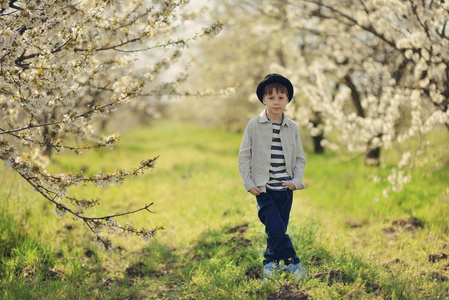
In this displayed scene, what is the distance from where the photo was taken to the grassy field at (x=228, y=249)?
10.8 ft

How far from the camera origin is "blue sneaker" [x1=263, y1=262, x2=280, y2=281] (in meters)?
3.29

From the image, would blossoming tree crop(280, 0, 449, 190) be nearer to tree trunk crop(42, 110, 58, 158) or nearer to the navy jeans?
the navy jeans

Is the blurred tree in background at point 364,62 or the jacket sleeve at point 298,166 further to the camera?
the blurred tree in background at point 364,62

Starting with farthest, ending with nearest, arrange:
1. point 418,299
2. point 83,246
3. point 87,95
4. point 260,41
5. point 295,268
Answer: point 260,41
point 87,95
point 83,246
point 295,268
point 418,299

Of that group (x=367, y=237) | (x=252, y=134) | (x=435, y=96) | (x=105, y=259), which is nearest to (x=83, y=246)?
(x=105, y=259)

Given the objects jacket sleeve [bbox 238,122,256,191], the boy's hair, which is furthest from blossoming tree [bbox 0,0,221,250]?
the boy's hair

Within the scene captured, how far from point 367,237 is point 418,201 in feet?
4.86

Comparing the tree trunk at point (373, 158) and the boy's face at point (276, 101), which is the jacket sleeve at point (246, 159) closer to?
the boy's face at point (276, 101)

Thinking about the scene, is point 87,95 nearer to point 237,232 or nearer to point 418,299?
point 237,232

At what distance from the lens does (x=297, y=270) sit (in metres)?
3.31

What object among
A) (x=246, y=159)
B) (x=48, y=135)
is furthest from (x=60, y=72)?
(x=246, y=159)

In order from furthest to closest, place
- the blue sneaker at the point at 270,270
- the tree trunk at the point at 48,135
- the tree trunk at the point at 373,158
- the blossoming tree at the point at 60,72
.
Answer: the tree trunk at the point at 373,158, the blue sneaker at the point at 270,270, the tree trunk at the point at 48,135, the blossoming tree at the point at 60,72

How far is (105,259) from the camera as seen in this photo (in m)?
4.41

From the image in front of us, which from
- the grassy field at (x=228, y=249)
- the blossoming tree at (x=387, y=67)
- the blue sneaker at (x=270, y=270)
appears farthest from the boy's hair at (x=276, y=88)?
the blossoming tree at (x=387, y=67)
